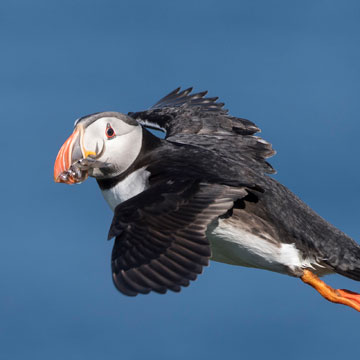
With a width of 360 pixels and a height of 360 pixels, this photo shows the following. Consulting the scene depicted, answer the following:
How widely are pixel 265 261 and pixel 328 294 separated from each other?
2.97 ft

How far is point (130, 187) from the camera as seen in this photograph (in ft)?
35.7

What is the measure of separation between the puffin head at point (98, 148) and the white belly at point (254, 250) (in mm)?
1296

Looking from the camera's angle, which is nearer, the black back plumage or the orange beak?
the black back plumage

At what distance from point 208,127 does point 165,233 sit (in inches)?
168

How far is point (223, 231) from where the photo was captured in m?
10.8

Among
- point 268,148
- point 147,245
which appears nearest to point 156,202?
point 147,245

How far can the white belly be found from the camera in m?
10.9

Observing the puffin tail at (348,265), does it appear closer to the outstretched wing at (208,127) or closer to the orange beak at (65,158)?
the outstretched wing at (208,127)

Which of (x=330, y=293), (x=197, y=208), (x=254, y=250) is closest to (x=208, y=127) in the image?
(x=254, y=250)

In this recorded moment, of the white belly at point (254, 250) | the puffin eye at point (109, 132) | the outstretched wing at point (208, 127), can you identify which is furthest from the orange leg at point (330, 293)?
the puffin eye at point (109, 132)

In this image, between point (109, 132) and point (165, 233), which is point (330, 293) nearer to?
point (165, 233)

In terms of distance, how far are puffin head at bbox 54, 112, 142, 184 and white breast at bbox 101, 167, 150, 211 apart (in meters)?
0.14

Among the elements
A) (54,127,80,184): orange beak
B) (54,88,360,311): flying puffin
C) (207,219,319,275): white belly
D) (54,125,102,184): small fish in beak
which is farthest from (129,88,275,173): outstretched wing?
(54,127,80,184): orange beak

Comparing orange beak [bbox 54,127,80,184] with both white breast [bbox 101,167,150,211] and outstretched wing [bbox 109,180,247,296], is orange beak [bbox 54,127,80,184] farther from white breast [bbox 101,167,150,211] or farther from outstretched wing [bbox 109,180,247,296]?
outstretched wing [bbox 109,180,247,296]
